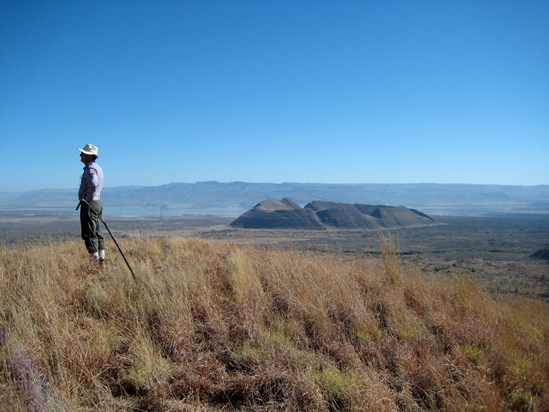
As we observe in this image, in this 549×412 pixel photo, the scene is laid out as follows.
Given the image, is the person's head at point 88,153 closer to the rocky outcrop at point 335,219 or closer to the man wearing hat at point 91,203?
the man wearing hat at point 91,203

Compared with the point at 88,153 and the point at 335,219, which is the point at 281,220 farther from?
the point at 88,153

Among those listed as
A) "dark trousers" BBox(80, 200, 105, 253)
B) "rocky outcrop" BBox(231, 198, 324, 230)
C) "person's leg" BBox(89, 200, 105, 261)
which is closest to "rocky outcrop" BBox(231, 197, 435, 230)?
"rocky outcrop" BBox(231, 198, 324, 230)

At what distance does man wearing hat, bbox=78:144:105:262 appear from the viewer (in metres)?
5.53

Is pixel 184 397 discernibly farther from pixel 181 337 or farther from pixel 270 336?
pixel 270 336

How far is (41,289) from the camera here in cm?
395

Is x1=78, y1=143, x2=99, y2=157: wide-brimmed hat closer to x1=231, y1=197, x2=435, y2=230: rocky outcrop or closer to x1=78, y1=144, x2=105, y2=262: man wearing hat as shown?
x1=78, y1=144, x2=105, y2=262: man wearing hat

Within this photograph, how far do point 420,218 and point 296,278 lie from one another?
8786 centimetres

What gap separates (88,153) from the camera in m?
5.62

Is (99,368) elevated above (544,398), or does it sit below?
above

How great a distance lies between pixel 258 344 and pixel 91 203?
12.2 ft

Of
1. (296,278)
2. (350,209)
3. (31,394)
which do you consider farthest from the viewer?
(350,209)

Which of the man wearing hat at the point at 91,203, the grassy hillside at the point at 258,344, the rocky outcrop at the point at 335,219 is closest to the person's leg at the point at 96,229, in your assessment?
the man wearing hat at the point at 91,203

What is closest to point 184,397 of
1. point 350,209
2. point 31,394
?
point 31,394

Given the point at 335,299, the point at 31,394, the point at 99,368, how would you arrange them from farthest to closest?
the point at 335,299 → the point at 99,368 → the point at 31,394
